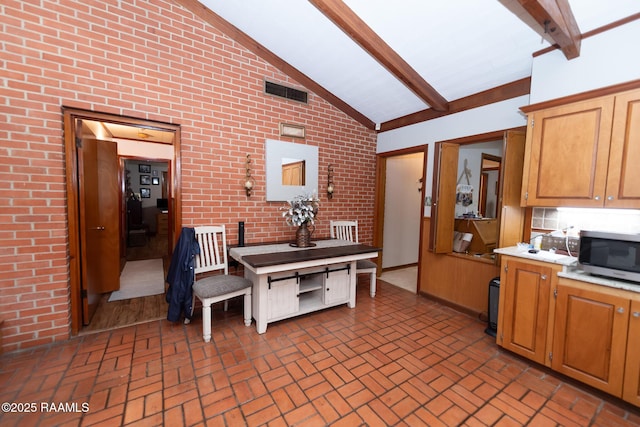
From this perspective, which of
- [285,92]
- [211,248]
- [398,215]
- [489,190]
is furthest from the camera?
[489,190]

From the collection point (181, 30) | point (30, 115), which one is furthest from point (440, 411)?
point (181, 30)

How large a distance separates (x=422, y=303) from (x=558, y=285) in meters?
1.68

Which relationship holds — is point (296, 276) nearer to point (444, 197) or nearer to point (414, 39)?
point (444, 197)

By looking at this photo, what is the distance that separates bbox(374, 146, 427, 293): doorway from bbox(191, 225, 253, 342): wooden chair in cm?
257

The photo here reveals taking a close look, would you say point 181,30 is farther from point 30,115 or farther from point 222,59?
point 30,115

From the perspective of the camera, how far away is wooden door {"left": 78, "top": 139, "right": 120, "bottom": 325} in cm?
258

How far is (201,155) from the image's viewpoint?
297cm

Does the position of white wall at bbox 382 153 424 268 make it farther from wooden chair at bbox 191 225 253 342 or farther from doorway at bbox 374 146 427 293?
wooden chair at bbox 191 225 253 342

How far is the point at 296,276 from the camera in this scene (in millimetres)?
2797

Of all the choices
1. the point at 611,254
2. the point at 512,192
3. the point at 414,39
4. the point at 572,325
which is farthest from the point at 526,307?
the point at 414,39

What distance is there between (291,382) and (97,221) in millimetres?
3056

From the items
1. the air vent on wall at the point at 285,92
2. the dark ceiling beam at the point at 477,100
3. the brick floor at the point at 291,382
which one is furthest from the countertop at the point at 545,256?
the air vent on wall at the point at 285,92

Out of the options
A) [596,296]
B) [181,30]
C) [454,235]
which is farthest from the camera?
[454,235]

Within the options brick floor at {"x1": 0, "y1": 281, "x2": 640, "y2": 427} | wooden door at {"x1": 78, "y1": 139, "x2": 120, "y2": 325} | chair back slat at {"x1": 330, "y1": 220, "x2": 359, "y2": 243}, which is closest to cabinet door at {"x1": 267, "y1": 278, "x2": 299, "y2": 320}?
brick floor at {"x1": 0, "y1": 281, "x2": 640, "y2": 427}
